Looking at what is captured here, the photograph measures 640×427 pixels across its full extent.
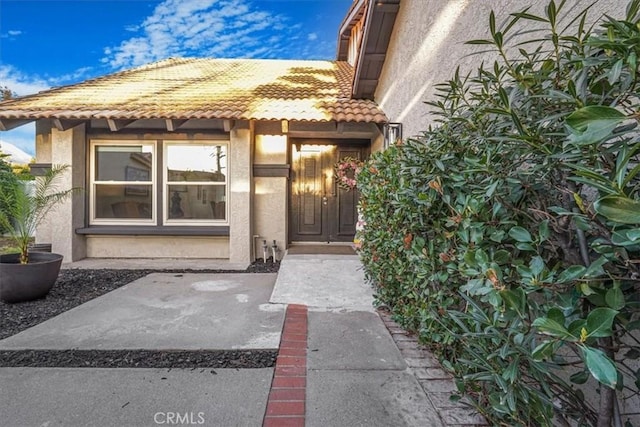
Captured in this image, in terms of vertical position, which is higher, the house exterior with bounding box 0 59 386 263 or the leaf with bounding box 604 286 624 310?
the house exterior with bounding box 0 59 386 263

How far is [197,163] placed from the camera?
22.6ft

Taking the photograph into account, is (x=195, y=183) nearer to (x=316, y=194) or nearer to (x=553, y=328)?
(x=316, y=194)

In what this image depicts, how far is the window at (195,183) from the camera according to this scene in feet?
22.5

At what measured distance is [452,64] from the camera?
11.0 feet

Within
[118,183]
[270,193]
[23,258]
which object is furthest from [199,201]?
[23,258]

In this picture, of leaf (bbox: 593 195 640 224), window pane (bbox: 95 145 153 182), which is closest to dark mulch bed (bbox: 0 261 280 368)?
window pane (bbox: 95 145 153 182)

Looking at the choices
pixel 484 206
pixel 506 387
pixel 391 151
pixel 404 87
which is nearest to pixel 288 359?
pixel 506 387

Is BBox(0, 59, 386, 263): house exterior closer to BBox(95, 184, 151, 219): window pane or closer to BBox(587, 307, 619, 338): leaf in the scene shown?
BBox(95, 184, 151, 219): window pane

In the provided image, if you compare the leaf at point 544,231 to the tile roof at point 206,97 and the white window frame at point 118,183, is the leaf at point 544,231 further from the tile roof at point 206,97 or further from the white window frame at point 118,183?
the white window frame at point 118,183

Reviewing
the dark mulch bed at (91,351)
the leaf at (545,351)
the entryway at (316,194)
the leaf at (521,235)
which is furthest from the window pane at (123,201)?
the leaf at (545,351)

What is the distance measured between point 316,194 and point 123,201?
4.46 metres

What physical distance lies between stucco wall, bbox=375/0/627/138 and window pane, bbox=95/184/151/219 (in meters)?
5.68

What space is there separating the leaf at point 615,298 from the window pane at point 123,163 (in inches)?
301

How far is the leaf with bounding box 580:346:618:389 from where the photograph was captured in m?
0.80
